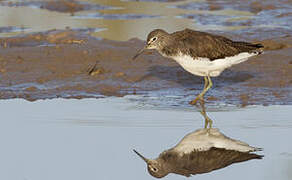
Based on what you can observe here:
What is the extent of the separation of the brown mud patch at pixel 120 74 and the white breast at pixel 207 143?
5.91ft

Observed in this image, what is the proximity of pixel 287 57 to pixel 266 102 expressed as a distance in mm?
2334

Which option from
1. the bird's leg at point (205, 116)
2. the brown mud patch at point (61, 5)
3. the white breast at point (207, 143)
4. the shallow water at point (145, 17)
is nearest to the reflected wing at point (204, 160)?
the white breast at point (207, 143)

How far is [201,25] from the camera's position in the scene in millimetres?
14844

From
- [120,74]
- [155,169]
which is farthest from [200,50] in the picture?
[155,169]

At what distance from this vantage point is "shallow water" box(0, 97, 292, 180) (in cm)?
675

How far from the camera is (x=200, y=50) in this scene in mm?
9438

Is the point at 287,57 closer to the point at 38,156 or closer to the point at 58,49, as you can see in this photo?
the point at 58,49

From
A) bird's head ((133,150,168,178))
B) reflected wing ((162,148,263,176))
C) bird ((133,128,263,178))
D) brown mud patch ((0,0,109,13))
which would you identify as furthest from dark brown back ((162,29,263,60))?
brown mud patch ((0,0,109,13))

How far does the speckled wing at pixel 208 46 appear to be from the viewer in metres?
9.44

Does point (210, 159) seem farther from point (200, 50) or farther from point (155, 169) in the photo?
point (200, 50)

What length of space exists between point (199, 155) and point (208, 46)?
2639 mm

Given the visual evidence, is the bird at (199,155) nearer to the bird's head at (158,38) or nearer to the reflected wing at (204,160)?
the reflected wing at (204,160)

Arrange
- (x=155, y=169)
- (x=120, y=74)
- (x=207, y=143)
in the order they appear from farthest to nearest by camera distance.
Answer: (x=120, y=74) → (x=207, y=143) → (x=155, y=169)

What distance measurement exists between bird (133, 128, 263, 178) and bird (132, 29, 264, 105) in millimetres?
1753
